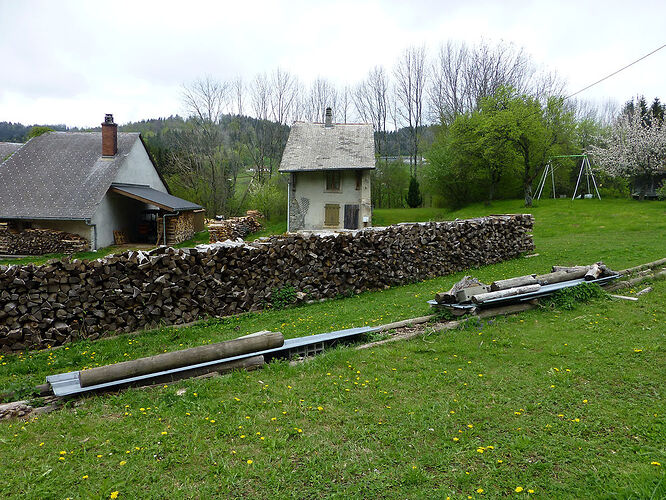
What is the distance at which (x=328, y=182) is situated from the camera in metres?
30.6

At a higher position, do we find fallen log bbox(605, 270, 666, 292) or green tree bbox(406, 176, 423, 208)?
green tree bbox(406, 176, 423, 208)

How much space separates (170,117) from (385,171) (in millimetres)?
40074

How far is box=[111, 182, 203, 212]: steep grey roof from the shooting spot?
27.2 metres

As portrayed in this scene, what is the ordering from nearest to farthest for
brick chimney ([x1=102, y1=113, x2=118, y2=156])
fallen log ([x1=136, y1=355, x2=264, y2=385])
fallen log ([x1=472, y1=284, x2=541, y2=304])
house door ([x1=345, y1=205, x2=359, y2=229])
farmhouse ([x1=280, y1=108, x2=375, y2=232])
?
fallen log ([x1=136, y1=355, x2=264, y2=385])
fallen log ([x1=472, y1=284, x2=541, y2=304])
brick chimney ([x1=102, y1=113, x2=118, y2=156])
farmhouse ([x1=280, y1=108, x2=375, y2=232])
house door ([x1=345, y1=205, x2=359, y2=229])

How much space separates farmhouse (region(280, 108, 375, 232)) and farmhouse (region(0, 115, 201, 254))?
313 inches

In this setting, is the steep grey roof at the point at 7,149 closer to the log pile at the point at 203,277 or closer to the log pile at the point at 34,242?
the log pile at the point at 34,242

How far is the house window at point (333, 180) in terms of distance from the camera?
3042 centimetres

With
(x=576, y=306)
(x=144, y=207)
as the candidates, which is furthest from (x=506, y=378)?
(x=144, y=207)

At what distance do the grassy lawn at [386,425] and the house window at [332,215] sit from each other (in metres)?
23.1

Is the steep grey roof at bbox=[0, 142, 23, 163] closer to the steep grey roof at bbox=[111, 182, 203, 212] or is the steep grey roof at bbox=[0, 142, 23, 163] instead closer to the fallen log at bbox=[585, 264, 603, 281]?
the steep grey roof at bbox=[111, 182, 203, 212]

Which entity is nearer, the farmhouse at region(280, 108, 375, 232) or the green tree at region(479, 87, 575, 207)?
the farmhouse at region(280, 108, 375, 232)

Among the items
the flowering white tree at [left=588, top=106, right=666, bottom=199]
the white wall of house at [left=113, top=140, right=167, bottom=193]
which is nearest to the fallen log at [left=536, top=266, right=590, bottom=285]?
the white wall of house at [left=113, top=140, right=167, bottom=193]

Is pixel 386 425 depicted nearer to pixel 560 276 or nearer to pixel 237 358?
pixel 237 358

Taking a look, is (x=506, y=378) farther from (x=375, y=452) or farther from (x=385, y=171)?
(x=385, y=171)
